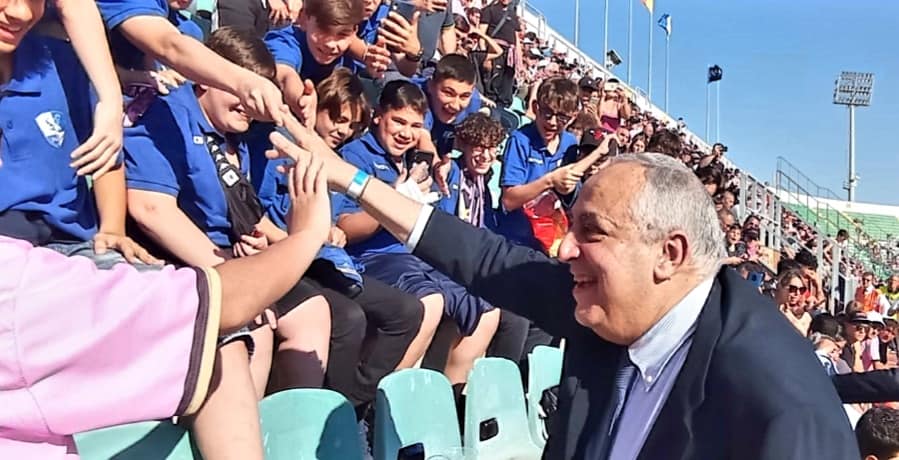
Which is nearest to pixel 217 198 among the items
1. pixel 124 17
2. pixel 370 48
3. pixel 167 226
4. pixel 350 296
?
pixel 167 226

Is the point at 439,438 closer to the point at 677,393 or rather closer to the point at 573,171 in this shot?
the point at 677,393

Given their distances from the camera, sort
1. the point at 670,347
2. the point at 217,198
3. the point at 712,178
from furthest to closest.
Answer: the point at 712,178, the point at 217,198, the point at 670,347

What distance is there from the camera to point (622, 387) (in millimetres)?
1799

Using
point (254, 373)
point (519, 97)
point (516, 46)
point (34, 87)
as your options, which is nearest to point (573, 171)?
point (254, 373)

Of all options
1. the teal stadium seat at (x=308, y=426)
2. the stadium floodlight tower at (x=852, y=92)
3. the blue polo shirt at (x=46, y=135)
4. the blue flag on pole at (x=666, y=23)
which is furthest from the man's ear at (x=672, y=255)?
the stadium floodlight tower at (x=852, y=92)

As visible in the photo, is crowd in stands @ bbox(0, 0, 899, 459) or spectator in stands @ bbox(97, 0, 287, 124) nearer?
crowd in stands @ bbox(0, 0, 899, 459)

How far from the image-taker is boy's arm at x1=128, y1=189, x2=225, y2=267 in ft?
8.04

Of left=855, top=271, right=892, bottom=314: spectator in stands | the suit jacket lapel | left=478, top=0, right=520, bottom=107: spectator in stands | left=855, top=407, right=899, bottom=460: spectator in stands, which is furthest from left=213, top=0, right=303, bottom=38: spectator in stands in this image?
left=855, top=271, right=892, bottom=314: spectator in stands

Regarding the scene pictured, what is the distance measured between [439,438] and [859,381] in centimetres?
123

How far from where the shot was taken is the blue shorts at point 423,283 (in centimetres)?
373

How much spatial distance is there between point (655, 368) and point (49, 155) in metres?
1.39

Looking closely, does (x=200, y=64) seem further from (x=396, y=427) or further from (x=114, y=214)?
(x=396, y=427)

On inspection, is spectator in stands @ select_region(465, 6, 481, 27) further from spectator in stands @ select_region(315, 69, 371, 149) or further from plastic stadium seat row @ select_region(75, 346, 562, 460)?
plastic stadium seat row @ select_region(75, 346, 562, 460)

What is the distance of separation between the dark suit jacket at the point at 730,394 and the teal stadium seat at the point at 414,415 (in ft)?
2.34
